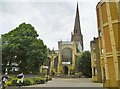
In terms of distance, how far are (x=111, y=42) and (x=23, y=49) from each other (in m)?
20.8

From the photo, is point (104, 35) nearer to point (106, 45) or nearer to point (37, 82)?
point (106, 45)

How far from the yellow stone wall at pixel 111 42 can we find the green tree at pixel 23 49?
16516mm

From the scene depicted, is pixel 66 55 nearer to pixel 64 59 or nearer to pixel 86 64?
pixel 64 59

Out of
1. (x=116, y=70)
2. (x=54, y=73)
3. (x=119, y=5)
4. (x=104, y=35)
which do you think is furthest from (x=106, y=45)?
(x=54, y=73)

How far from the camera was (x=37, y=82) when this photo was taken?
2767cm

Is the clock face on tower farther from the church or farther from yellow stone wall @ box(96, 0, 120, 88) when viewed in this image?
yellow stone wall @ box(96, 0, 120, 88)

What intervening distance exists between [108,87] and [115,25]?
20.9ft

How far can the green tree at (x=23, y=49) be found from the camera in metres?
33.6

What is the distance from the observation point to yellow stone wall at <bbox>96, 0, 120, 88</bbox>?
17.8 m

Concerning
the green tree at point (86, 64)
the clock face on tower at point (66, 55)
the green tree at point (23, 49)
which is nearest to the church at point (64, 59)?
the clock face on tower at point (66, 55)

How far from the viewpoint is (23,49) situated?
1382 inches

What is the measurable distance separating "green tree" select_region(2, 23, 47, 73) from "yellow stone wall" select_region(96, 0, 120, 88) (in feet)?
54.2

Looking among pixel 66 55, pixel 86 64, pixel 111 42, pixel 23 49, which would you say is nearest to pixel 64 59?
pixel 66 55

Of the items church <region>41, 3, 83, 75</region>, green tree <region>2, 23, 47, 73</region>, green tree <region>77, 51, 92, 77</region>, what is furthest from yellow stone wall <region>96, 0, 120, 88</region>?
church <region>41, 3, 83, 75</region>
